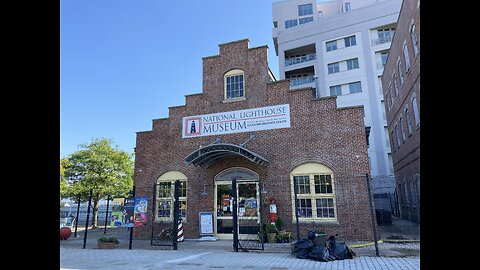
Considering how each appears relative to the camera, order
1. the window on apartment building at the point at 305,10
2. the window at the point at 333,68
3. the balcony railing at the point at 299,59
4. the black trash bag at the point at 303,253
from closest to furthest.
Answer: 1. the black trash bag at the point at 303,253
2. the window at the point at 333,68
3. the balcony railing at the point at 299,59
4. the window on apartment building at the point at 305,10

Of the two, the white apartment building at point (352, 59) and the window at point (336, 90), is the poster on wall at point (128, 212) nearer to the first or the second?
the white apartment building at point (352, 59)

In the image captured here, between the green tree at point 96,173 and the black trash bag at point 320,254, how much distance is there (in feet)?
68.2

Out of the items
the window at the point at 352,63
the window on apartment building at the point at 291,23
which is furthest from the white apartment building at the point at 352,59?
the window on apartment building at the point at 291,23

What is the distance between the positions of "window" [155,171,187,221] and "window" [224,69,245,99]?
4.73 m

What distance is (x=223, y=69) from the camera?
16688mm

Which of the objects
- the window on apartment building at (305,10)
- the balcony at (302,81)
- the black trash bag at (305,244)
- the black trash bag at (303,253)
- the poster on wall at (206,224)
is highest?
the window on apartment building at (305,10)

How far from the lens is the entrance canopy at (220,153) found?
45.5 ft

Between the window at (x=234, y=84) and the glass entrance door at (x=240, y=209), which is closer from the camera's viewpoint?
the glass entrance door at (x=240, y=209)

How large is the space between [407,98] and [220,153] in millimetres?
12382

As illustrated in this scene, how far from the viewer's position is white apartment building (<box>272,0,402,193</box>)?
124ft
